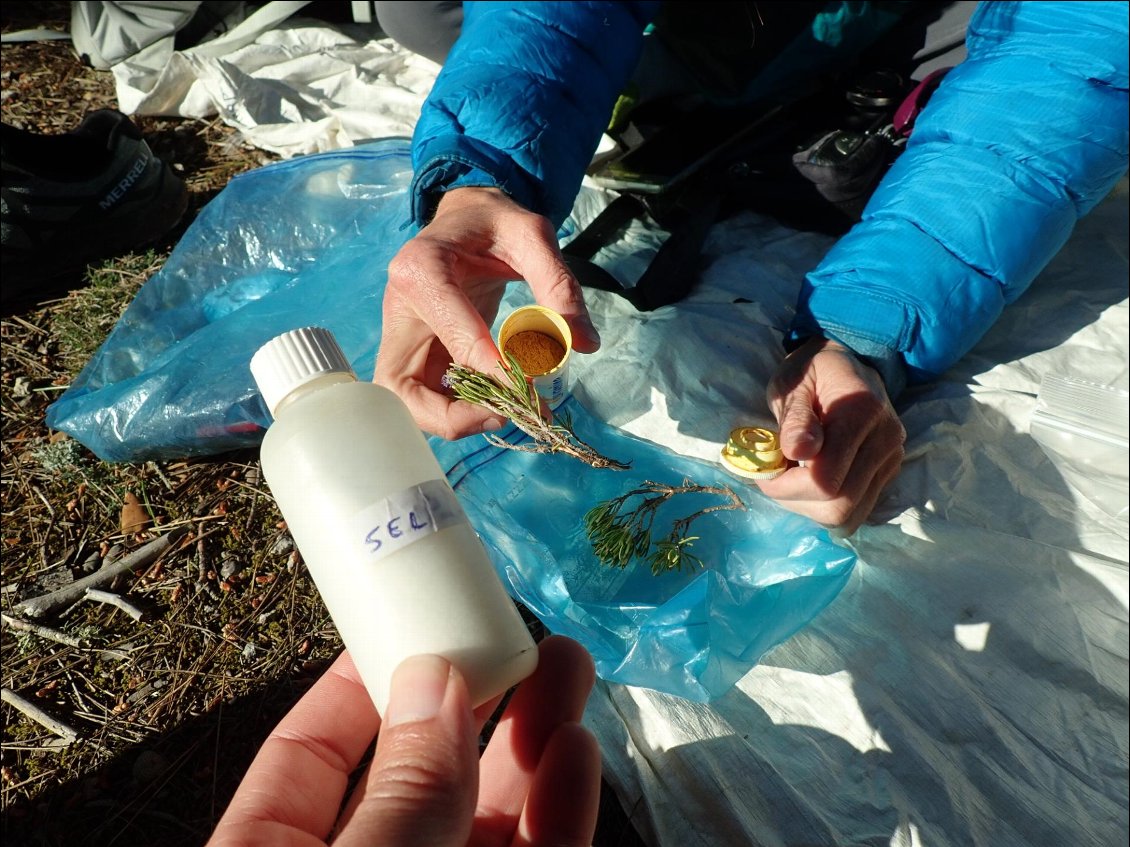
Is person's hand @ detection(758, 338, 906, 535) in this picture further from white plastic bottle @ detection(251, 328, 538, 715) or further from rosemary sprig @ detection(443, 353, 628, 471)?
white plastic bottle @ detection(251, 328, 538, 715)

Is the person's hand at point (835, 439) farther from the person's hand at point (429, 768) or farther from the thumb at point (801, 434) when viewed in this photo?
the person's hand at point (429, 768)

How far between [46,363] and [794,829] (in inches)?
104

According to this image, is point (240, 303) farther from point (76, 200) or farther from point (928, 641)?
point (928, 641)

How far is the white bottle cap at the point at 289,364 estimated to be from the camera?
110 cm

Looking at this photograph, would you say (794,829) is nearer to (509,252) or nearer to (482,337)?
(482,337)

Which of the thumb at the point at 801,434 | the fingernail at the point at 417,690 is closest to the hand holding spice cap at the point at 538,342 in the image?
the thumb at the point at 801,434

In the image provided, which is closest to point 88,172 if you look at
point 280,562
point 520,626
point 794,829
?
point 280,562

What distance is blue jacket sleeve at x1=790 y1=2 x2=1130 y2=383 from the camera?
188 cm

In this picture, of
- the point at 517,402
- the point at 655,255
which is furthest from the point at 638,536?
the point at 655,255

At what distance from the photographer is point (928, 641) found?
163 cm

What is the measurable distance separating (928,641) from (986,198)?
111 cm

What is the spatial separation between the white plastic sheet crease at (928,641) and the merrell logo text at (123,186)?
5.91ft

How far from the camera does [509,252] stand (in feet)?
5.38

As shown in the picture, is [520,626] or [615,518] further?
[615,518]
